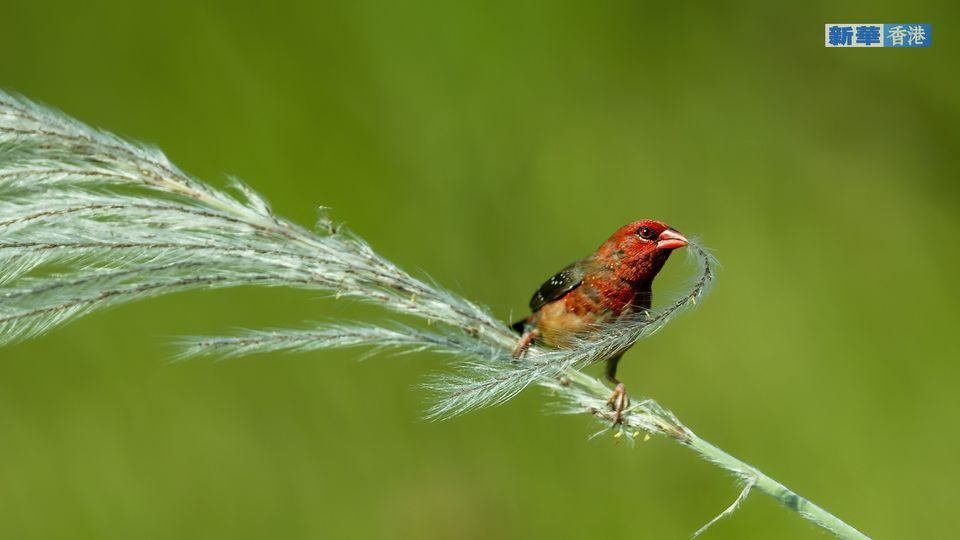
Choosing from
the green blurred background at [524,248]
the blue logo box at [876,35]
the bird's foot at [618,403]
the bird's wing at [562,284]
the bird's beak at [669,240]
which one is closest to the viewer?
the bird's foot at [618,403]

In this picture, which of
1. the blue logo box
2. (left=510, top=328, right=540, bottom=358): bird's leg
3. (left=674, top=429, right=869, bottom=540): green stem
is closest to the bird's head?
(left=510, top=328, right=540, bottom=358): bird's leg

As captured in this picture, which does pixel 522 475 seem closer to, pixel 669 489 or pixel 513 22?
pixel 669 489

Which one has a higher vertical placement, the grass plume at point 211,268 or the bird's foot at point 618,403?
the grass plume at point 211,268

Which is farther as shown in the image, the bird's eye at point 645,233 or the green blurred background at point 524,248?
the green blurred background at point 524,248

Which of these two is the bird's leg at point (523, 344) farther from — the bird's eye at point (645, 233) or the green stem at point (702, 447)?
the bird's eye at point (645, 233)

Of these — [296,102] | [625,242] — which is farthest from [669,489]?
[296,102]

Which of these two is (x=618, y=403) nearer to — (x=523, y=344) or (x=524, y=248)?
(x=523, y=344)

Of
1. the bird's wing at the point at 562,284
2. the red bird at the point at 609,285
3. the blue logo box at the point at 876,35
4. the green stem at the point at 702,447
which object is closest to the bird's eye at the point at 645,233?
the red bird at the point at 609,285
